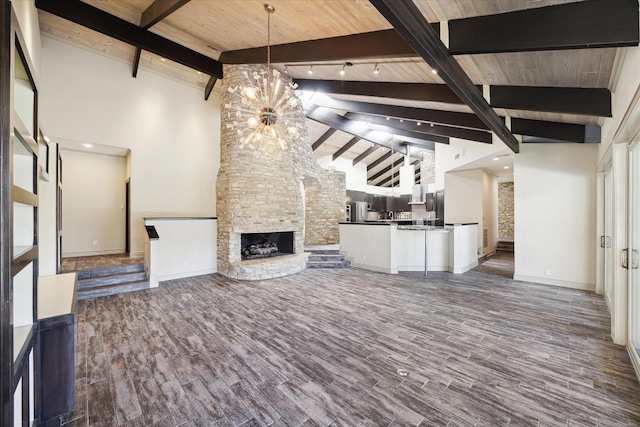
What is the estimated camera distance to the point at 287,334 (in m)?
3.21

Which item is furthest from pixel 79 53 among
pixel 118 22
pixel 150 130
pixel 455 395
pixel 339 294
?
pixel 455 395

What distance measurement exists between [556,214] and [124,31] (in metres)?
9.16

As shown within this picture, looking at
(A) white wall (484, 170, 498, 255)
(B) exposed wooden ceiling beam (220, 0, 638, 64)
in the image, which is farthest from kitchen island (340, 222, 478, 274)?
(B) exposed wooden ceiling beam (220, 0, 638, 64)

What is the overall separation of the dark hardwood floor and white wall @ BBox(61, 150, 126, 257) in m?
2.79

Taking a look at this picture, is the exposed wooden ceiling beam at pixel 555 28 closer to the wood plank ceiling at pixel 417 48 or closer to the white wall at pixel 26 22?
the wood plank ceiling at pixel 417 48

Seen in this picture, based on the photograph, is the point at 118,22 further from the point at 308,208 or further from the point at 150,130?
the point at 308,208

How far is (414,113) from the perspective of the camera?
585 centimetres

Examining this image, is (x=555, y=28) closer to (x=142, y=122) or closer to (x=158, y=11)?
(x=158, y=11)

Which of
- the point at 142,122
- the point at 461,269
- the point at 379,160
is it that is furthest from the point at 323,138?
the point at 461,269

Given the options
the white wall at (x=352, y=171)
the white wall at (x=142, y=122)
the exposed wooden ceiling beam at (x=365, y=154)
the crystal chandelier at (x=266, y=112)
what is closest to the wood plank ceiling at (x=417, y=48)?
the white wall at (x=142, y=122)

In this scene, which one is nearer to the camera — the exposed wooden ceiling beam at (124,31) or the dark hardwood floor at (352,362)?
the dark hardwood floor at (352,362)

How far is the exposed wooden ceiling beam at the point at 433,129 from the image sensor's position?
239 inches

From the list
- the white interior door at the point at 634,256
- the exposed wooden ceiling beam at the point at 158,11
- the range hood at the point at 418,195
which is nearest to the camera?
the white interior door at the point at 634,256

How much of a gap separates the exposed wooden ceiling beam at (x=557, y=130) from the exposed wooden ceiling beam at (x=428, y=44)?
1.77 metres
